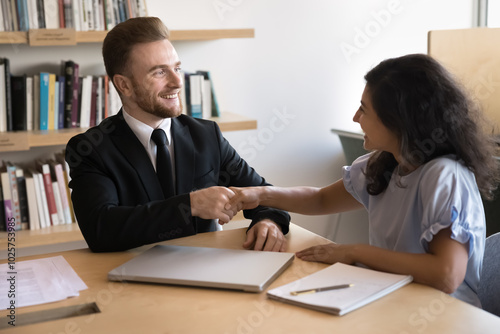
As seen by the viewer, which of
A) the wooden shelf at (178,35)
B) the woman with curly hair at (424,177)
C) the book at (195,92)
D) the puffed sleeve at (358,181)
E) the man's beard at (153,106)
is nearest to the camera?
the woman with curly hair at (424,177)

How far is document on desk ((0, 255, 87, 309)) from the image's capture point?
1.26 metres

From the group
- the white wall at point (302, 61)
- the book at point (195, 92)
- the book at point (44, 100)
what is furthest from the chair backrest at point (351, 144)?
the book at point (44, 100)

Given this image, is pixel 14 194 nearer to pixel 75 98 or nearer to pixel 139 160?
pixel 75 98

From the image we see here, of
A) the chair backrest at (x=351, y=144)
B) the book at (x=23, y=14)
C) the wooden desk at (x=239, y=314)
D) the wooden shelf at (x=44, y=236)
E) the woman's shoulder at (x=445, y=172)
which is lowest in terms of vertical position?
the wooden shelf at (x=44, y=236)

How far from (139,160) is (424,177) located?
836 mm

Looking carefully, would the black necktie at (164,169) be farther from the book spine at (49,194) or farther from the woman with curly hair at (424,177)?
the book spine at (49,194)

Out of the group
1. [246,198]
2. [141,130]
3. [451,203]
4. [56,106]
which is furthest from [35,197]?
[451,203]

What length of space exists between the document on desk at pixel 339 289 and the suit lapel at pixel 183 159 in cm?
70

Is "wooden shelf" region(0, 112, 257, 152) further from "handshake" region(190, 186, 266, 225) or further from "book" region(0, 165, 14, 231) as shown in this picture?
"handshake" region(190, 186, 266, 225)

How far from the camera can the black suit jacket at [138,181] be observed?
158 centimetres

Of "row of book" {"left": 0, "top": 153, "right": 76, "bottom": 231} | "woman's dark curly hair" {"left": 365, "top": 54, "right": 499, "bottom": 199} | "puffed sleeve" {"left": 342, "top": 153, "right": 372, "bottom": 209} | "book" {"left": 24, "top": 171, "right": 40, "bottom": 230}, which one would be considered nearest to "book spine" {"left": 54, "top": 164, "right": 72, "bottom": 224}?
"row of book" {"left": 0, "top": 153, "right": 76, "bottom": 231}

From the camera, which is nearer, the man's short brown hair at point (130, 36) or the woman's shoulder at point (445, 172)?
the woman's shoulder at point (445, 172)

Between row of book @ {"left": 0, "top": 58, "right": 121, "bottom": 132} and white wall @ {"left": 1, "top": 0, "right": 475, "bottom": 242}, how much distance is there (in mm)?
529

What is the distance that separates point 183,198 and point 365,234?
235cm
